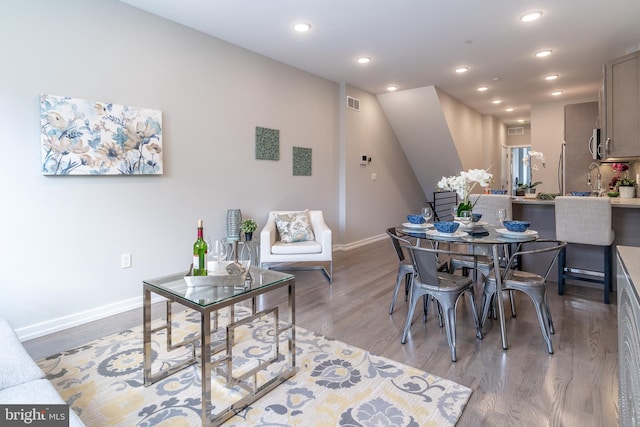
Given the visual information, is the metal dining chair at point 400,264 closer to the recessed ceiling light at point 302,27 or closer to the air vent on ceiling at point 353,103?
the recessed ceiling light at point 302,27

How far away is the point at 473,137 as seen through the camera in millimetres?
7539

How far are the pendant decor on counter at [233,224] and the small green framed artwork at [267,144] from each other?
2.62ft

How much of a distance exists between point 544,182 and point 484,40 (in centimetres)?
430

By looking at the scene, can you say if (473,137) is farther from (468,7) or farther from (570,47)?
(468,7)

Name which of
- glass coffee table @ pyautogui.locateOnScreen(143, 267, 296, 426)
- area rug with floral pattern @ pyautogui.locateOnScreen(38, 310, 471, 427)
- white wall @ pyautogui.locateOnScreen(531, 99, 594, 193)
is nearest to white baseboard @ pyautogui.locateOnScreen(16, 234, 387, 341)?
area rug with floral pattern @ pyautogui.locateOnScreen(38, 310, 471, 427)

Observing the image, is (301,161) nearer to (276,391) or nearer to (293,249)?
(293,249)

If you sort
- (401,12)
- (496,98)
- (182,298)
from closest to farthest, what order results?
(182,298) < (401,12) < (496,98)

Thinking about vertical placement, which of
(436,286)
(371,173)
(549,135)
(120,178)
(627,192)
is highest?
(549,135)

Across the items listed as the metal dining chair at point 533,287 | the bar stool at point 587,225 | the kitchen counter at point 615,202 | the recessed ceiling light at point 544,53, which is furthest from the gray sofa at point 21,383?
the recessed ceiling light at point 544,53

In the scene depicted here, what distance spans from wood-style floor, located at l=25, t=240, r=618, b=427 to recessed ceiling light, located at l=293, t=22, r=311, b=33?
2699mm

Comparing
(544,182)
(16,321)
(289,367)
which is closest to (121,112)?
(16,321)

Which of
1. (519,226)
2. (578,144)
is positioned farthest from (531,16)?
(578,144)

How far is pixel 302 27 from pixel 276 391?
325 centimetres

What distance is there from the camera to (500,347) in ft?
7.81
